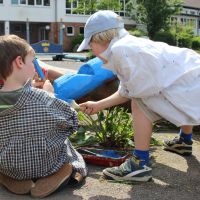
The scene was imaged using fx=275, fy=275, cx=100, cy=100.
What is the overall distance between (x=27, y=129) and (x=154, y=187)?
2.72ft

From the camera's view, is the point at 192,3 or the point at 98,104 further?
the point at 192,3

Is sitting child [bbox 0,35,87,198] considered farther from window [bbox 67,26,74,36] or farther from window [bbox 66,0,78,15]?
window [bbox 66,0,78,15]

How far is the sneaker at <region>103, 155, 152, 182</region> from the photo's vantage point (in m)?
1.73

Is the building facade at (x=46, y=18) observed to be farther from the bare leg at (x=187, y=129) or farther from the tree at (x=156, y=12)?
the bare leg at (x=187, y=129)

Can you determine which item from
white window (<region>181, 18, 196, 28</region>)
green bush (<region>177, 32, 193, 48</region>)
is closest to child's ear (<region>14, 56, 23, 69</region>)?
green bush (<region>177, 32, 193, 48</region>)

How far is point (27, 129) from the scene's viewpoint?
1499 millimetres

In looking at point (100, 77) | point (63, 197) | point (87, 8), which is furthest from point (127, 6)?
point (63, 197)

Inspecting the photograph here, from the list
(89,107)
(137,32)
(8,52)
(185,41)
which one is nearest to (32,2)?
(137,32)

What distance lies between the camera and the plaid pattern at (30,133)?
1492 mm

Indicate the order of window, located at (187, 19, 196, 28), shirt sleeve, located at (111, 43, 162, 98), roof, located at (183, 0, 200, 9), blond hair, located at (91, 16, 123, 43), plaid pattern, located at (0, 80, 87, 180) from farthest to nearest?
roof, located at (183, 0, 200, 9) → window, located at (187, 19, 196, 28) → blond hair, located at (91, 16, 123, 43) → shirt sleeve, located at (111, 43, 162, 98) → plaid pattern, located at (0, 80, 87, 180)

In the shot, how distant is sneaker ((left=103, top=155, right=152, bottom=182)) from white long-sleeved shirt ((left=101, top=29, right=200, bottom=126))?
1.17ft

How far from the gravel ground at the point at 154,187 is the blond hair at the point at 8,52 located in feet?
2.31

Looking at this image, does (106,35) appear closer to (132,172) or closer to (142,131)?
(142,131)

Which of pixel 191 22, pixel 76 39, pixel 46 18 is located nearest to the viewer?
pixel 76 39
